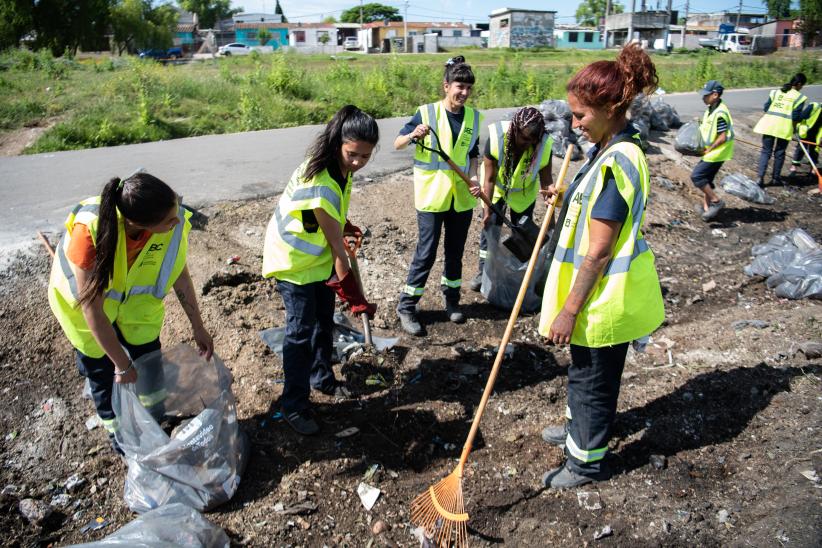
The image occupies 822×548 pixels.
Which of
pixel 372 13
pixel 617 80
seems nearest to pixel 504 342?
pixel 617 80

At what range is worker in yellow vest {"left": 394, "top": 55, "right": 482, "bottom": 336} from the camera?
3924 millimetres

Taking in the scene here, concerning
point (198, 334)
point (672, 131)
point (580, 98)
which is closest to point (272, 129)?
point (672, 131)

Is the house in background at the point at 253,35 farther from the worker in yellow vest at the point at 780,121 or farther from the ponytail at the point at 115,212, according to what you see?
the ponytail at the point at 115,212

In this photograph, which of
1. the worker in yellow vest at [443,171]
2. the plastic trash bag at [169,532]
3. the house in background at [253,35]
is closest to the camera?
the plastic trash bag at [169,532]

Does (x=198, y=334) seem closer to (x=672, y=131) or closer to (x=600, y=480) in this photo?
(x=600, y=480)

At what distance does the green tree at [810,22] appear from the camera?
4137cm

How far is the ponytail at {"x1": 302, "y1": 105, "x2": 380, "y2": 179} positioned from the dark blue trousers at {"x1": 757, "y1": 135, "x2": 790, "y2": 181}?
855 cm

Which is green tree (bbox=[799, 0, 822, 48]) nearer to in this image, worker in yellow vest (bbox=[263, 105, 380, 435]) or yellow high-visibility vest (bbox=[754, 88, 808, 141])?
yellow high-visibility vest (bbox=[754, 88, 808, 141])

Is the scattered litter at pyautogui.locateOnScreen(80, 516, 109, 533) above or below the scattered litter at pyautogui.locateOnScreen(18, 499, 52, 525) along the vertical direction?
below

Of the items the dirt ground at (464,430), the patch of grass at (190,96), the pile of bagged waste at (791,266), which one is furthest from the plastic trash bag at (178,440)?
the patch of grass at (190,96)

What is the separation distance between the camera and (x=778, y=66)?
26.6m

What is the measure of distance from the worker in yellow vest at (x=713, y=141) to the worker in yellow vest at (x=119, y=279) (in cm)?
666

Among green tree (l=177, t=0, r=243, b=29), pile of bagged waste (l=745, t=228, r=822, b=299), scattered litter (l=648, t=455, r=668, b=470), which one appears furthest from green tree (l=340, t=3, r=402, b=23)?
scattered litter (l=648, t=455, r=668, b=470)

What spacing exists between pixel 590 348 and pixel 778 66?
30958 millimetres
